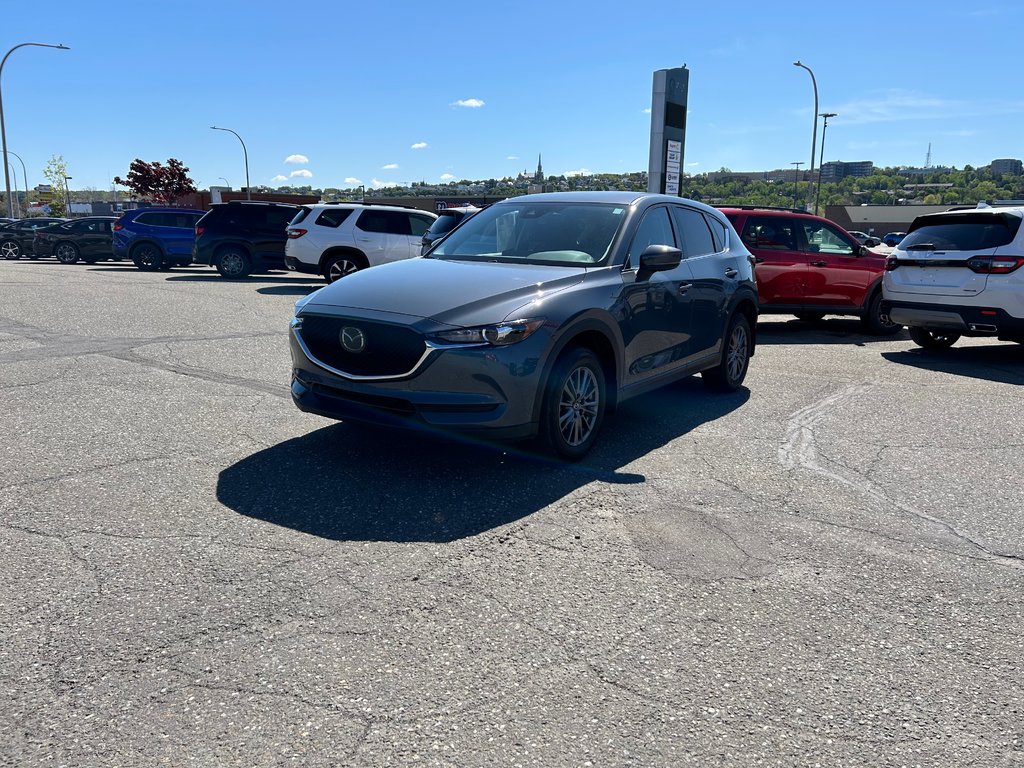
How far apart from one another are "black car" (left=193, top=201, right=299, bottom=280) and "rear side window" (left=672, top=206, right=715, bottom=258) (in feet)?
46.7

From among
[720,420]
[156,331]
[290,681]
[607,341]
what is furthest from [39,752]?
[156,331]

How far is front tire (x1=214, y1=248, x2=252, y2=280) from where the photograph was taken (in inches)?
769

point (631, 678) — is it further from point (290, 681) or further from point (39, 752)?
point (39, 752)

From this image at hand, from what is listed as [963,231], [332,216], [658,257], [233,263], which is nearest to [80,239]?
[233,263]

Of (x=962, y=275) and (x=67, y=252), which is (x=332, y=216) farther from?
(x=67, y=252)

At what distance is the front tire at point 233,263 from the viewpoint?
19.5 meters

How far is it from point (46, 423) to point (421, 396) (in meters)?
3.08

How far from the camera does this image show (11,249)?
31.0 m

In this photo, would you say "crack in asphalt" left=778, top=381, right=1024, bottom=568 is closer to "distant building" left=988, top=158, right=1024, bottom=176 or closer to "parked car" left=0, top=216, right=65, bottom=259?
"parked car" left=0, top=216, right=65, bottom=259

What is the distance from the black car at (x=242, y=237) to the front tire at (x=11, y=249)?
1578 cm

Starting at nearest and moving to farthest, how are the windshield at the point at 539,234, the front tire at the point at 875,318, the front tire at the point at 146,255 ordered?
1. the windshield at the point at 539,234
2. the front tire at the point at 875,318
3. the front tire at the point at 146,255

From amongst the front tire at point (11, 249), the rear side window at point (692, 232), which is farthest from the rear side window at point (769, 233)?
the front tire at point (11, 249)

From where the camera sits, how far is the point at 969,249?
9.61 metres

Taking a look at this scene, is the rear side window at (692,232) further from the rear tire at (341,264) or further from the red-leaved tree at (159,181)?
the red-leaved tree at (159,181)
